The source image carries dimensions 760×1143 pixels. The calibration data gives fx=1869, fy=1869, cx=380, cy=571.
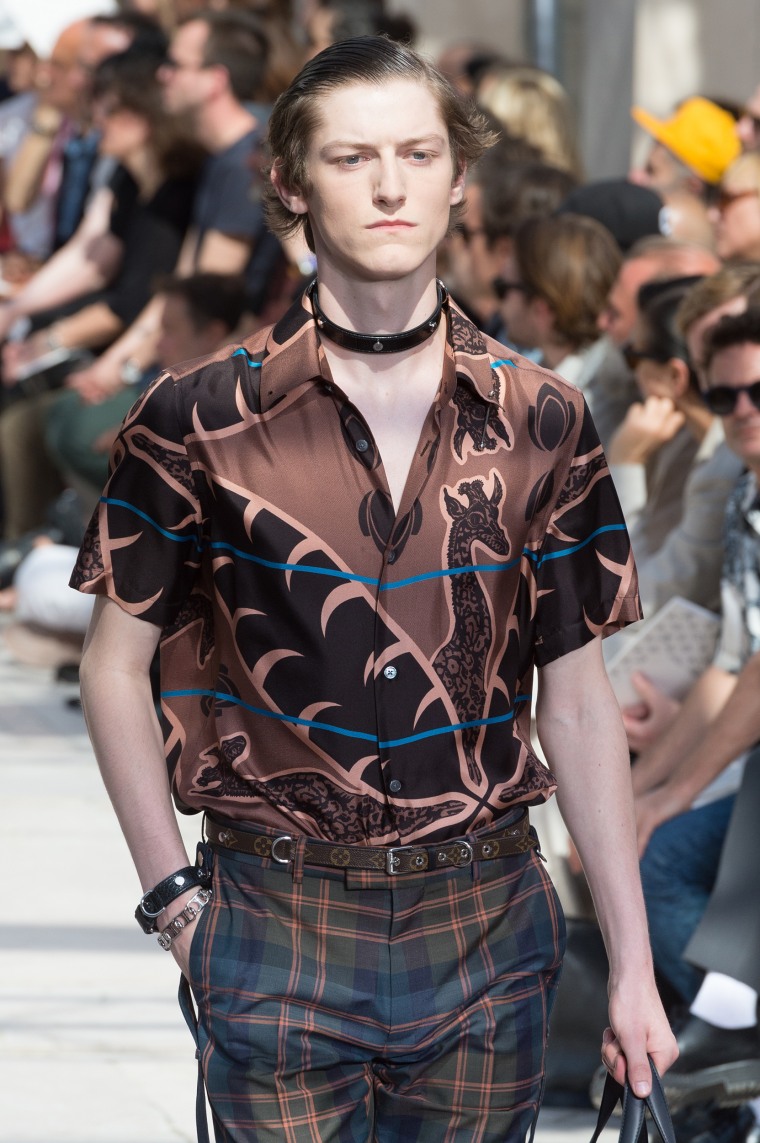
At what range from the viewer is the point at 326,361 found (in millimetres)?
2037

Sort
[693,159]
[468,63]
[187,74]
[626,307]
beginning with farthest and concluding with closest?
[468,63] < [187,74] < [693,159] < [626,307]

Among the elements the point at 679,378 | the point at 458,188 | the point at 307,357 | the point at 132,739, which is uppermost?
the point at 458,188

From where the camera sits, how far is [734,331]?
13.0 ft

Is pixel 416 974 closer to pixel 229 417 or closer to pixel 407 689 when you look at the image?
pixel 407 689

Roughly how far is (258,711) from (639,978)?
0.52 m

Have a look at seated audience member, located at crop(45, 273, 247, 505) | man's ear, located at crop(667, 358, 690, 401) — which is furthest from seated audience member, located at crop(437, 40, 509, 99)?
man's ear, located at crop(667, 358, 690, 401)

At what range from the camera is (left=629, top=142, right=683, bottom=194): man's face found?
22.3ft

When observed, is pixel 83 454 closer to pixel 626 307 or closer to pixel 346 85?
pixel 626 307

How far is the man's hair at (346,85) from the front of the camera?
78.2 inches

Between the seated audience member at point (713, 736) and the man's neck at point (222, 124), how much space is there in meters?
4.36

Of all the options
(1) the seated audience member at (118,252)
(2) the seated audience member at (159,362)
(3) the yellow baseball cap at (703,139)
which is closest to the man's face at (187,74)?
(1) the seated audience member at (118,252)

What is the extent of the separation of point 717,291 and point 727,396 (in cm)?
40

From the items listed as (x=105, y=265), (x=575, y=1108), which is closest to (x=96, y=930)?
(x=575, y=1108)

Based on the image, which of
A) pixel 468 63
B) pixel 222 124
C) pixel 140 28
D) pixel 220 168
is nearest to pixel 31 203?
pixel 140 28
